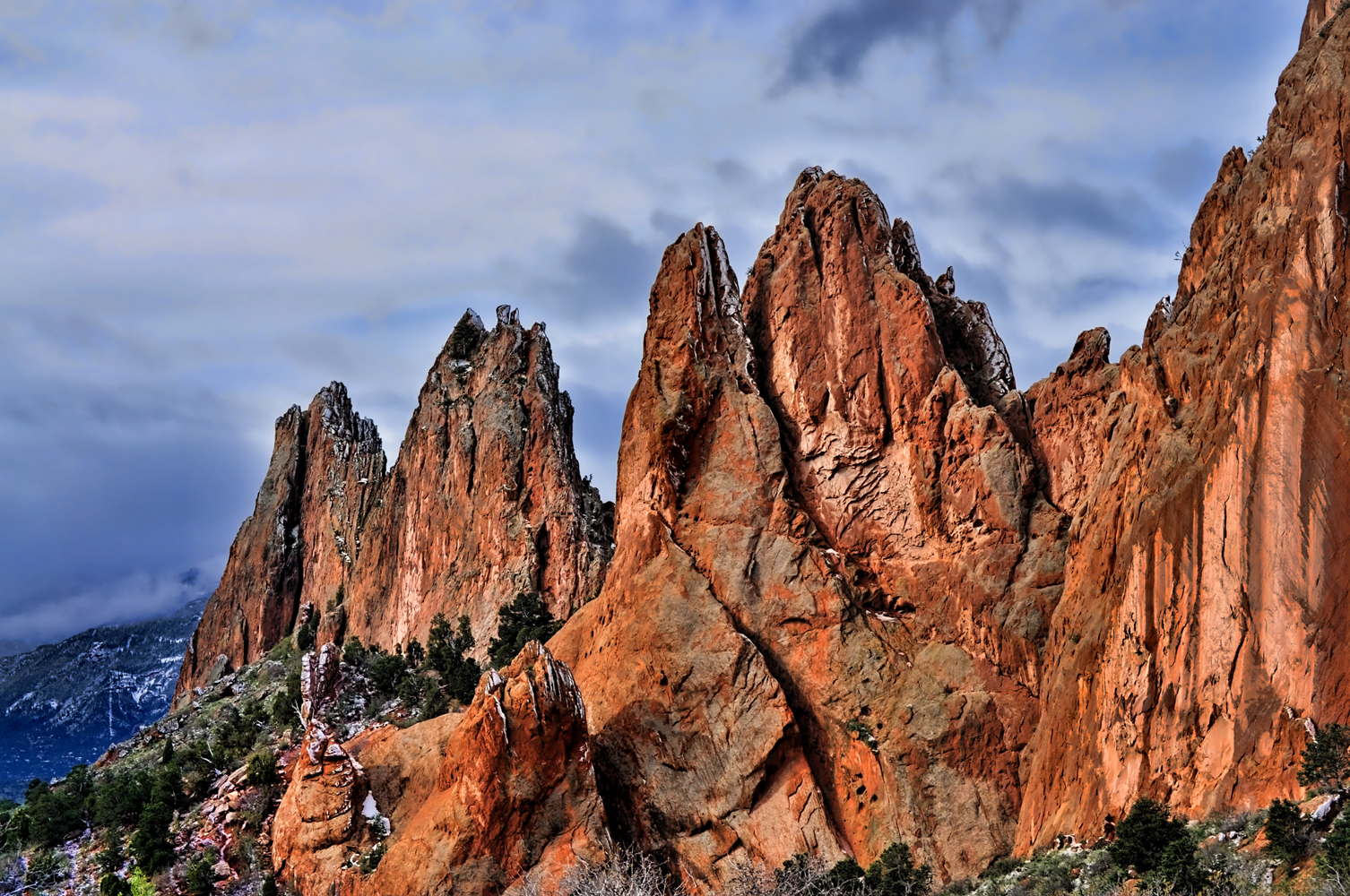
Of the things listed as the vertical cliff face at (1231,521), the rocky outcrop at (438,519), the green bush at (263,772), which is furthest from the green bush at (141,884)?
the vertical cliff face at (1231,521)

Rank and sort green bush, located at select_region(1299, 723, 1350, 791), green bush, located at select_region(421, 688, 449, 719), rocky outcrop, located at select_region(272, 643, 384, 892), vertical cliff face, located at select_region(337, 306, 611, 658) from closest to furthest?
green bush, located at select_region(1299, 723, 1350, 791), rocky outcrop, located at select_region(272, 643, 384, 892), green bush, located at select_region(421, 688, 449, 719), vertical cliff face, located at select_region(337, 306, 611, 658)

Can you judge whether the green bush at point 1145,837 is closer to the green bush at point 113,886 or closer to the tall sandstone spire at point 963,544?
the tall sandstone spire at point 963,544

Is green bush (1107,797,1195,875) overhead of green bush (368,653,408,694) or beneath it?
beneath

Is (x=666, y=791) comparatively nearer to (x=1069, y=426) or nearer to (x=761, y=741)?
(x=761, y=741)

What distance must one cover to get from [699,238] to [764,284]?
14.2ft

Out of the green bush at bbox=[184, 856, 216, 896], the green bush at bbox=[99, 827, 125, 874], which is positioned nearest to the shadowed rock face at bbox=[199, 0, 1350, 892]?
the green bush at bbox=[184, 856, 216, 896]

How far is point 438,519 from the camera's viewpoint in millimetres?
84438

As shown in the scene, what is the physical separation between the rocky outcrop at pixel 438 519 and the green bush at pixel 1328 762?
170 feet

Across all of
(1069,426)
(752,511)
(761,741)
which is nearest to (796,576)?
Result: (752,511)

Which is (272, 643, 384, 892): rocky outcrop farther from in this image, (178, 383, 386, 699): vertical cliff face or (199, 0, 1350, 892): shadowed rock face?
(178, 383, 386, 699): vertical cliff face

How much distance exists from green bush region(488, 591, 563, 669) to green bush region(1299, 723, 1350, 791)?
47108 mm

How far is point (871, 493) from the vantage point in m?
52.1

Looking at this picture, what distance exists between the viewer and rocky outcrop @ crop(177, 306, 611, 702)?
7775 centimetres

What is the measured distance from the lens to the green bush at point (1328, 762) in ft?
90.6
